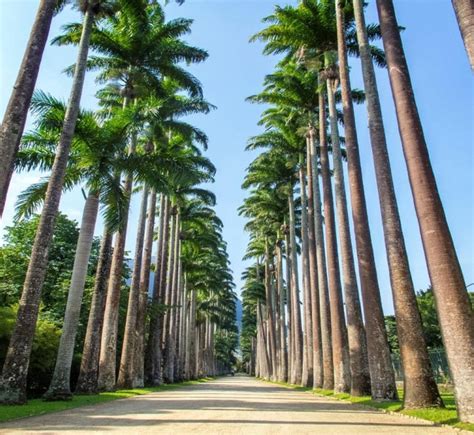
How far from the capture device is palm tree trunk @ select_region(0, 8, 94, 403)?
33.2 ft

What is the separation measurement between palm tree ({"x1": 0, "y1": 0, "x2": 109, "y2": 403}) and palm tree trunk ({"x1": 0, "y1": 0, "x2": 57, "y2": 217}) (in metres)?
1.78

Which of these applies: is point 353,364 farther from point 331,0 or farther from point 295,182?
point 295,182

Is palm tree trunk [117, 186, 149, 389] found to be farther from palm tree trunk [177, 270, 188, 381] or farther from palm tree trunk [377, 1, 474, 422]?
palm tree trunk [377, 1, 474, 422]

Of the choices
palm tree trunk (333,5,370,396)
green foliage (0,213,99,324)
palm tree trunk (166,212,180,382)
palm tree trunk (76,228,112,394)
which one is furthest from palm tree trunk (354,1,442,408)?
palm tree trunk (166,212,180,382)

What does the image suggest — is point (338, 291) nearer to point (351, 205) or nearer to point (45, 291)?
point (351, 205)

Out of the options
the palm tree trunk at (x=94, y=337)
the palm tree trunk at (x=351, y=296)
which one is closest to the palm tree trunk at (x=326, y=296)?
the palm tree trunk at (x=351, y=296)

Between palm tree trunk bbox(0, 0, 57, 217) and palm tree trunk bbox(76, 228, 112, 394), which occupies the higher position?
palm tree trunk bbox(0, 0, 57, 217)

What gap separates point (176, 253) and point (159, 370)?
12.0 meters

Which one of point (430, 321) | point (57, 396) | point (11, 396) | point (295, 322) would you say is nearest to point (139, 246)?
point (57, 396)

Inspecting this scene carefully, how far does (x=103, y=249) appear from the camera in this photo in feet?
Answer: 57.8

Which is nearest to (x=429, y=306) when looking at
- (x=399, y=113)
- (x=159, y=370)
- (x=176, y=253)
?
(x=176, y=253)

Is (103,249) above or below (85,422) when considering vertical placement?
above

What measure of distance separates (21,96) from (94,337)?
965 cm

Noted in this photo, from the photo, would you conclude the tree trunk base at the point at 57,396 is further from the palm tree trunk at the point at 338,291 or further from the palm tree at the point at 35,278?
the palm tree trunk at the point at 338,291
